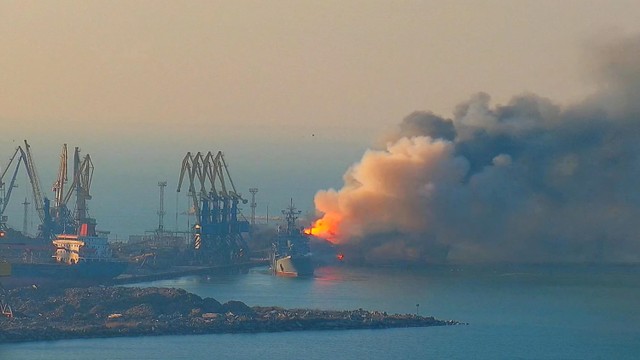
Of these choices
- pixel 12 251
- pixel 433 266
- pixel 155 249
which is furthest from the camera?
pixel 155 249

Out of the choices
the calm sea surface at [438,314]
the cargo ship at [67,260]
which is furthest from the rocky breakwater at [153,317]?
the cargo ship at [67,260]

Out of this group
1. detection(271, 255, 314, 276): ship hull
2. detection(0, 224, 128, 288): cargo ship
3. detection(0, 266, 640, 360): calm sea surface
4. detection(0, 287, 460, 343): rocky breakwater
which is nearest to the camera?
detection(0, 266, 640, 360): calm sea surface

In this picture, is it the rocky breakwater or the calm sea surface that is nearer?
the calm sea surface

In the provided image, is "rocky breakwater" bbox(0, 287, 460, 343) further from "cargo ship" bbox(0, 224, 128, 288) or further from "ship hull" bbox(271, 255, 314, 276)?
"ship hull" bbox(271, 255, 314, 276)

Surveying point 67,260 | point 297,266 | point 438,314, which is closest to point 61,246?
point 67,260

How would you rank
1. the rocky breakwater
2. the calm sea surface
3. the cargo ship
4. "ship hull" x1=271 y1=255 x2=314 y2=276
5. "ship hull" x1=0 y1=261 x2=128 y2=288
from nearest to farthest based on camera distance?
the calm sea surface → the rocky breakwater → "ship hull" x1=0 y1=261 x2=128 y2=288 → the cargo ship → "ship hull" x1=271 y1=255 x2=314 y2=276

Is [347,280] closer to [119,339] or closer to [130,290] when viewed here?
[130,290]

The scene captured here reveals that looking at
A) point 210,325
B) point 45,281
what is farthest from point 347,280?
point 210,325

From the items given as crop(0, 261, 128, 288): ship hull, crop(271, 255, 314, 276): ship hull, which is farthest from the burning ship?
crop(271, 255, 314, 276): ship hull

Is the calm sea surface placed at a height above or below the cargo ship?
below
